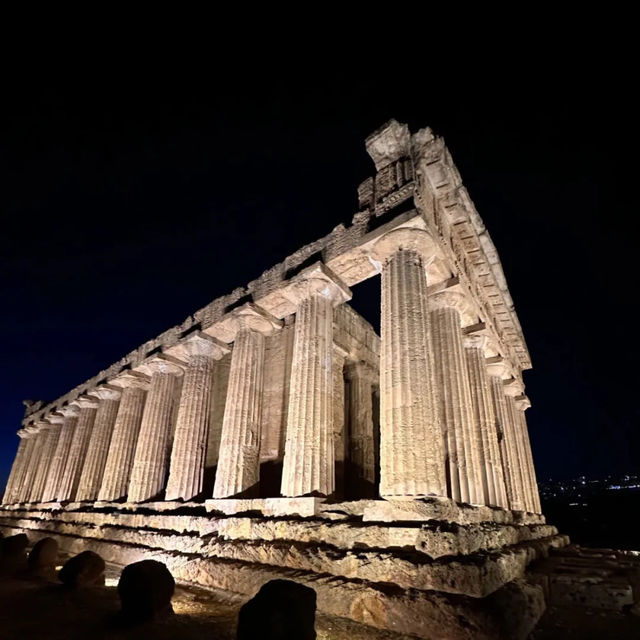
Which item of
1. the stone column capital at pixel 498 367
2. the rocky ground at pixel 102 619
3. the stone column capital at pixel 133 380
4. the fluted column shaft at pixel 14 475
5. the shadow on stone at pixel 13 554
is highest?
the stone column capital at pixel 133 380

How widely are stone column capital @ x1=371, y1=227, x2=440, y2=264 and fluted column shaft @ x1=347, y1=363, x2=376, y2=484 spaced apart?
7.76m

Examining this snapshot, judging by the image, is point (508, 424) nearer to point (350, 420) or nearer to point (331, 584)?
point (350, 420)

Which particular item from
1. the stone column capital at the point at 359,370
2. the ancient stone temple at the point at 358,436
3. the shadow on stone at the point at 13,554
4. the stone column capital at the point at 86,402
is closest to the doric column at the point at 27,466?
the ancient stone temple at the point at 358,436

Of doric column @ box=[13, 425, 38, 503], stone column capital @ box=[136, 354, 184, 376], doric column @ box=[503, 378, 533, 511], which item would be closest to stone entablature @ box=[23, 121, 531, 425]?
stone column capital @ box=[136, 354, 184, 376]

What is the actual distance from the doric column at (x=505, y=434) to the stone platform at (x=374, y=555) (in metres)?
2.42

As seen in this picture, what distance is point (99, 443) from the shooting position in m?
20.0

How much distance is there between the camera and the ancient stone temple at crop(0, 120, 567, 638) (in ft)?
20.1

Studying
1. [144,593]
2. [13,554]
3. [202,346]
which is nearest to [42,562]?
[13,554]

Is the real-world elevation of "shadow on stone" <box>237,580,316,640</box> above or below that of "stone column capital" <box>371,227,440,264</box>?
below

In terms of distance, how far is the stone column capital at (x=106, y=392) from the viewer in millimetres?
20109

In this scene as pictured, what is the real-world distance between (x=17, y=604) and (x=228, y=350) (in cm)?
1089

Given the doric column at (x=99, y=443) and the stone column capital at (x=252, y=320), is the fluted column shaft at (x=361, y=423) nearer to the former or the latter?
the stone column capital at (x=252, y=320)

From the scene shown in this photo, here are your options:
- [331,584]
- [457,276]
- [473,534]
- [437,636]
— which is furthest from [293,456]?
[457,276]

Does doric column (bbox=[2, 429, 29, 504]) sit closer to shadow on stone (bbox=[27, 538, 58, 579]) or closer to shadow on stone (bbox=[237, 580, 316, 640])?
shadow on stone (bbox=[27, 538, 58, 579])
